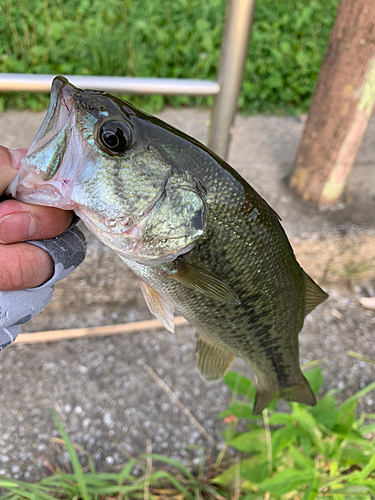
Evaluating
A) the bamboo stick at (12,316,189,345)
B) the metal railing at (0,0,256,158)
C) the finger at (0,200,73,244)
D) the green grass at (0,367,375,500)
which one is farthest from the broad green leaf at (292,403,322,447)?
the metal railing at (0,0,256,158)

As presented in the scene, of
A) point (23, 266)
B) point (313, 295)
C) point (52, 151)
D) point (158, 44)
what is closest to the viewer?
point (52, 151)

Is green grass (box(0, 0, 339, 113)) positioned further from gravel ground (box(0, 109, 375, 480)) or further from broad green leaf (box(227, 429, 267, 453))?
broad green leaf (box(227, 429, 267, 453))

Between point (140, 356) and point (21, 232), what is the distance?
1512 millimetres

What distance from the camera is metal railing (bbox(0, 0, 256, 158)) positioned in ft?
5.57

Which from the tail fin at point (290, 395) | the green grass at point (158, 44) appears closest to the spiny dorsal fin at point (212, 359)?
the tail fin at point (290, 395)

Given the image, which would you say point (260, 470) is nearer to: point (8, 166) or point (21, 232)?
point (21, 232)

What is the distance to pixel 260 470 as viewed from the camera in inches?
64.4

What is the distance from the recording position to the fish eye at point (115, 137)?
2.99 ft

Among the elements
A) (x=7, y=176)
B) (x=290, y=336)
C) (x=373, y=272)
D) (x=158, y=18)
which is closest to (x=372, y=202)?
(x=373, y=272)

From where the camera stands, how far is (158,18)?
162 inches

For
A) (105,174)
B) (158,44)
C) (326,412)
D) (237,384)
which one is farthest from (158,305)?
(158,44)

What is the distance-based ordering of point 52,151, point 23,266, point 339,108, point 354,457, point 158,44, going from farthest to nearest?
1. point 158,44
2. point 339,108
3. point 354,457
4. point 23,266
5. point 52,151

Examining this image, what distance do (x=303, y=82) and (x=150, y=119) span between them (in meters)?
3.63

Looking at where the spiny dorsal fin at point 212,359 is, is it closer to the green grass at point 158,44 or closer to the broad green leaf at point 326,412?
the broad green leaf at point 326,412
